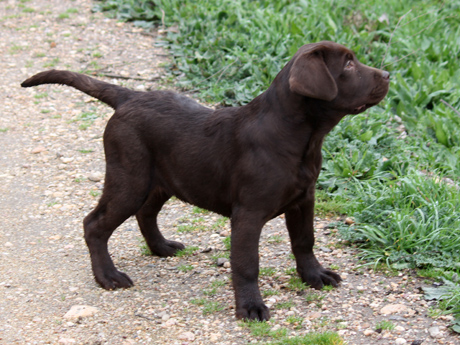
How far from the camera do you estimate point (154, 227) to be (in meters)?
5.30

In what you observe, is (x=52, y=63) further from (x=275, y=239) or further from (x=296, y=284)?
(x=296, y=284)

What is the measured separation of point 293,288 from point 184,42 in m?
5.12

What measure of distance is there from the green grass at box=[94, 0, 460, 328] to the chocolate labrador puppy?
35.3 inches

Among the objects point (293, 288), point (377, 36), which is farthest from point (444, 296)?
point (377, 36)

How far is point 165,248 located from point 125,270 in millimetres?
378

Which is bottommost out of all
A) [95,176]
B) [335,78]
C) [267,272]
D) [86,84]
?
[95,176]

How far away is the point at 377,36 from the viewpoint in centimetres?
912

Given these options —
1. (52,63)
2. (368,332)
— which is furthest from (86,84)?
(52,63)

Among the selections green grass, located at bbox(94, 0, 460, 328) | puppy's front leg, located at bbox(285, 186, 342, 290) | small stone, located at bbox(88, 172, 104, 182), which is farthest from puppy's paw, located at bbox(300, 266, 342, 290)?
small stone, located at bbox(88, 172, 104, 182)

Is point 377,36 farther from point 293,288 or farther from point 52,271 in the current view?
point 52,271

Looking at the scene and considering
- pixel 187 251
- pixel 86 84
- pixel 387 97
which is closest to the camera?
pixel 86 84

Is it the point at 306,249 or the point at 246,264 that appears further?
the point at 306,249

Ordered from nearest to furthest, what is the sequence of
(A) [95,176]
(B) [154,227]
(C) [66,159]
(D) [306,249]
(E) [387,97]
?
(D) [306,249] < (B) [154,227] < (A) [95,176] < (C) [66,159] < (E) [387,97]

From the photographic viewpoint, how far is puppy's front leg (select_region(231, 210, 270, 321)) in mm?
4312
